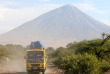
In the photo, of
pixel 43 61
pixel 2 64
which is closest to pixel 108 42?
pixel 43 61

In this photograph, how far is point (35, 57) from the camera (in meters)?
19.1

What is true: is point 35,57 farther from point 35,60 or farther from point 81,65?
point 81,65

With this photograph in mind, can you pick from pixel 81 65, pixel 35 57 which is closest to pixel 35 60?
pixel 35 57

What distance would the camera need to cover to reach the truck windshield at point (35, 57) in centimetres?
1902

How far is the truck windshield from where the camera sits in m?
19.0

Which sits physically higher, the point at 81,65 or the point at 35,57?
the point at 35,57

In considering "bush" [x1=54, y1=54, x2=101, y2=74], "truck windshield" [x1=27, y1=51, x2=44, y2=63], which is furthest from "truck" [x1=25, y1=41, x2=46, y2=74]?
"bush" [x1=54, y1=54, x2=101, y2=74]

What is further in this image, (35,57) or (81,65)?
(35,57)

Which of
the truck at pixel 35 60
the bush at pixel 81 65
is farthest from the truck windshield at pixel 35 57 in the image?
the bush at pixel 81 65

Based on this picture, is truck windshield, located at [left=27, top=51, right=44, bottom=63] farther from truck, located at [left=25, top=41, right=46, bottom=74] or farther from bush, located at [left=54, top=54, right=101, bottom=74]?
bush, located at [left=54, top=54, right=101, bottom=74]

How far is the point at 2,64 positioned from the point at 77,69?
22.5 m

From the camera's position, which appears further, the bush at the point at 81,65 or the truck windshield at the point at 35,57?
the truck windshield at the point at 35,57

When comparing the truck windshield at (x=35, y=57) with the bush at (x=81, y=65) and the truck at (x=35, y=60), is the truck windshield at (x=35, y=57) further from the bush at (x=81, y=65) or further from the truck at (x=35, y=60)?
the bush at (x=81, y=65)

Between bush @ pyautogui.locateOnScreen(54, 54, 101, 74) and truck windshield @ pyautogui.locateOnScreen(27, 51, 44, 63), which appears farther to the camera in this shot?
truck windshield @ pyautogui.locateOnScreen(27, 51, 44, 63)
